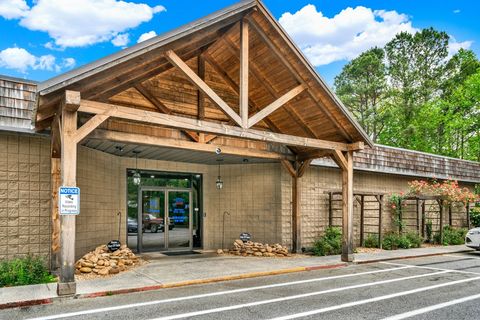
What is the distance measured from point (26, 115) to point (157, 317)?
574 centimetres

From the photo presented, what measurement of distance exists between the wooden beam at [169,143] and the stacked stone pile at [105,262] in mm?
3032

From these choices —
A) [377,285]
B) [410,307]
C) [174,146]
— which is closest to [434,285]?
[377,285]

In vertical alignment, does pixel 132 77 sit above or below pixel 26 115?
above

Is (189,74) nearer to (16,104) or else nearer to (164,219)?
(16,104)

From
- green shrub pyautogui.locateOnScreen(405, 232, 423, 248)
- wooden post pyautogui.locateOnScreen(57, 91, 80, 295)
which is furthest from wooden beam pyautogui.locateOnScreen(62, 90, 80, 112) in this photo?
green shrub pyautogui.locateOnScreen(405, 232, 423, 248)

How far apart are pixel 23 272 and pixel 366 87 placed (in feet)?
102

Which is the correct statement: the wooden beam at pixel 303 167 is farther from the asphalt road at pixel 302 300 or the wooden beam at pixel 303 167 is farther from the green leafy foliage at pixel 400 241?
the green leafy foliage at pixel 400 241

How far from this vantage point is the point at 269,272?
31.2 ft

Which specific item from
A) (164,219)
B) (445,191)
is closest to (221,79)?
(164,219)

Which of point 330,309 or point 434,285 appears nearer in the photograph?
point 330,309

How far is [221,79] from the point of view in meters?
12.3

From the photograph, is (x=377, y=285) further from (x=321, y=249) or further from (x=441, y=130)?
(x=441, y=130)

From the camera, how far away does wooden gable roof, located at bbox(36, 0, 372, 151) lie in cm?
752

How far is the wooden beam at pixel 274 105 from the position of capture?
28.9 feet
